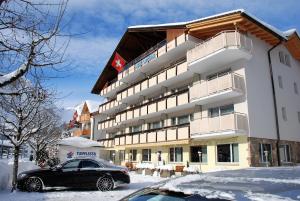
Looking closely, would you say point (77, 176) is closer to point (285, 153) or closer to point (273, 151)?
point (273, 151)

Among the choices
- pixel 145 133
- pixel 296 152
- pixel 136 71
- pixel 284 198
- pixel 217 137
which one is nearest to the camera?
pixel 284 198

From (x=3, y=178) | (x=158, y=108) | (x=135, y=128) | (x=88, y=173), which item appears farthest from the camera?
(x=135, y=128)

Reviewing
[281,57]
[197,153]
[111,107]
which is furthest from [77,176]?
[111,107]

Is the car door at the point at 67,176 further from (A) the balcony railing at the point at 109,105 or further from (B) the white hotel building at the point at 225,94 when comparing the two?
(A) the balcony railing at the point at 109,105

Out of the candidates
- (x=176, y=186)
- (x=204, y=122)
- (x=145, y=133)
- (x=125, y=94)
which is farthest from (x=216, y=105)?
(x=176, y=186)

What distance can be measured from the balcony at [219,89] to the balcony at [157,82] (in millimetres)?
2729

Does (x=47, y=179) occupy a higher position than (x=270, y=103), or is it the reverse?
(x=270, y=103)

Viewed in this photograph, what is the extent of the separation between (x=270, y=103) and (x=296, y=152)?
4341mm

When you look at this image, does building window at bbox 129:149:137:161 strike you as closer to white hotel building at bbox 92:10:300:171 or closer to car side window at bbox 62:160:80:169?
white hotel building at bbox 92:10:300:171

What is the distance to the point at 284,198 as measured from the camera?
6.36 ft

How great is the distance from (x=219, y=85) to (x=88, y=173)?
1049 centimetres

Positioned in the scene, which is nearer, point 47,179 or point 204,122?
point 47,179

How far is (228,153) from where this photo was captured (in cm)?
2152

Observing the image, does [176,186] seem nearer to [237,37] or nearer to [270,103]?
→ [237,37]
